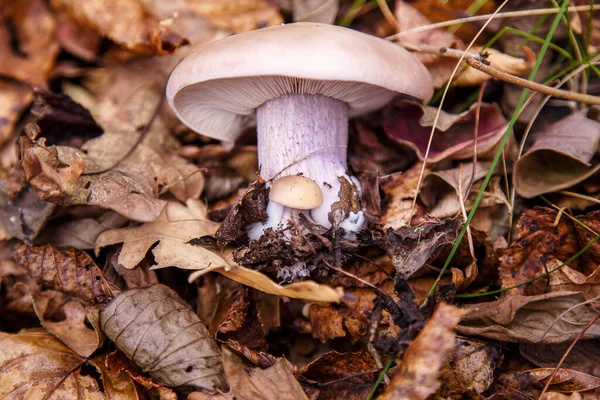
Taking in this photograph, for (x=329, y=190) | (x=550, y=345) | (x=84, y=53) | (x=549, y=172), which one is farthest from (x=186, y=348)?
(x=84, y=53)

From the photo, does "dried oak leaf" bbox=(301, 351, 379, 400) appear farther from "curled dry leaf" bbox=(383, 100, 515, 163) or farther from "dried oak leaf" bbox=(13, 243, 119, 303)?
"curled dry leaf" bbox=(383, 100, 515, 163)

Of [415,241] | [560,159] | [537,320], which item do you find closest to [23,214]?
[415,241]

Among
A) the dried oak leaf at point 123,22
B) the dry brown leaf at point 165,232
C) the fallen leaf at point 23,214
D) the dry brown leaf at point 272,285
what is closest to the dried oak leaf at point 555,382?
the dry brown leaf at point 272,285

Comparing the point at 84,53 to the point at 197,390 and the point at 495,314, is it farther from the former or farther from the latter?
the point at 495,314

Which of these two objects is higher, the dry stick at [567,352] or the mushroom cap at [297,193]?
the mushroom cap at [297,193]

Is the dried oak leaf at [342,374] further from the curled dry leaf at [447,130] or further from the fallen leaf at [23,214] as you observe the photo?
the fallen leaf at [23,214]

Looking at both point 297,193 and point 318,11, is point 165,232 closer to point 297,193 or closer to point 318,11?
point 297,193

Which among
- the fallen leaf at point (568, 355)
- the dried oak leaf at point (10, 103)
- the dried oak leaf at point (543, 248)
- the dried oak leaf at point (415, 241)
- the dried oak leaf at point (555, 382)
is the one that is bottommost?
the dried oak leaf at point (555, 382)

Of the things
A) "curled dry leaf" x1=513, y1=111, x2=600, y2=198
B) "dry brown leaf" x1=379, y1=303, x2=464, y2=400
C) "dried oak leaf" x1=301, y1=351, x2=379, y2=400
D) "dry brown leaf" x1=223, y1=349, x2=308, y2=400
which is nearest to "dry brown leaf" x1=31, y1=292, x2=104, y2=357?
"dry brown leaf" x1=223, y1=349, x2=308, y2=400
